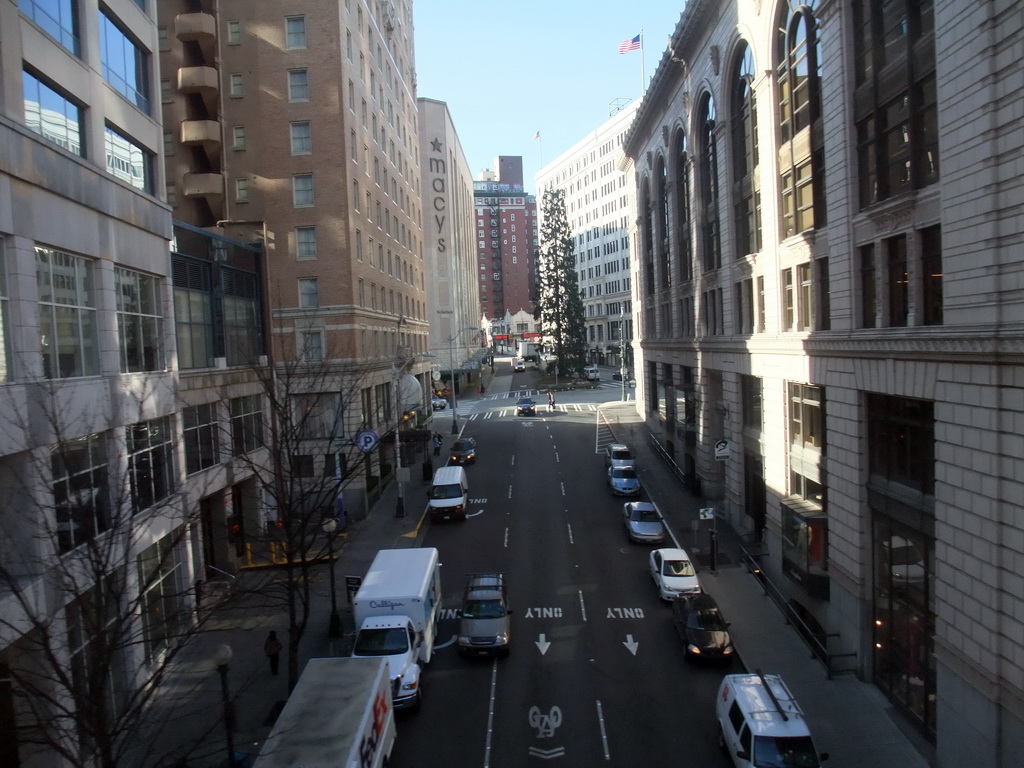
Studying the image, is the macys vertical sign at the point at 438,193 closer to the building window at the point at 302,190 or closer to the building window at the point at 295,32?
the building window at the point at 295,32

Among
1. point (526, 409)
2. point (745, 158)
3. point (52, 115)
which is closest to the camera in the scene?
point (52, 115)

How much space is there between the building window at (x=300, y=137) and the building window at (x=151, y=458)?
2102 cm

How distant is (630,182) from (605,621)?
51.5 meters

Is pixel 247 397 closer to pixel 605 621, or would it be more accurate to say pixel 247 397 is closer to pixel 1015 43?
pixel 605 621

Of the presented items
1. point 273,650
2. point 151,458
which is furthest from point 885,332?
point 151,458

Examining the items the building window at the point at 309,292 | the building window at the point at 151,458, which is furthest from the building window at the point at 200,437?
the building window at the point at 309,292

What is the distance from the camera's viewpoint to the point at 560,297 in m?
106

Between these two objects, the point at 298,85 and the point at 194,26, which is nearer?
the point at 194,26

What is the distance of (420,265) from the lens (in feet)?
204

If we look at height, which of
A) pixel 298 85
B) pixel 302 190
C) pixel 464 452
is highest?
pixel 298 85

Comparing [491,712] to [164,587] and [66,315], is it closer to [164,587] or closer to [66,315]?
[164,587]

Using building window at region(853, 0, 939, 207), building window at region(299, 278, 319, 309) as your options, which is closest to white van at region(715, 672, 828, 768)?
building window at region(853, 0, 939, 207)

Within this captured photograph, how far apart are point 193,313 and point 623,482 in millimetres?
23714

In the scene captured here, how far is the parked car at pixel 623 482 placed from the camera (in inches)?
1597
